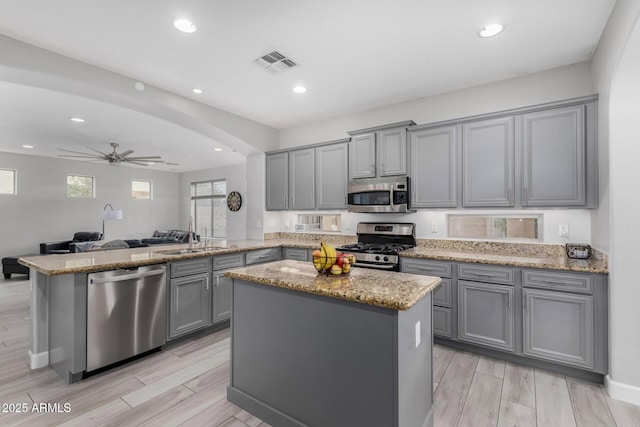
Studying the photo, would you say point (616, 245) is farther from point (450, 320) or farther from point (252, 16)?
point (252, 16)

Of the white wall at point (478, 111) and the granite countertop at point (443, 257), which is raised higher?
the white wall at point (478, 111)

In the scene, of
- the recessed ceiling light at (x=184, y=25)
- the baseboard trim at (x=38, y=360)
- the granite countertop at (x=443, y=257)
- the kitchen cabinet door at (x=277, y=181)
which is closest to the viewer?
the recessed ceiling light at (x=184, y=25)

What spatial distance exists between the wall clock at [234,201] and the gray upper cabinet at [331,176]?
5.33 meters

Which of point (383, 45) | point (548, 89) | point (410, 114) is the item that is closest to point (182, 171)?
point (410, 114)

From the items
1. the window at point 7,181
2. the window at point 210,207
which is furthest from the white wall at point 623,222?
the window at point 7,181

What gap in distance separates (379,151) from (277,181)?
178cm

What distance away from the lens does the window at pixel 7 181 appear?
7.23 meters

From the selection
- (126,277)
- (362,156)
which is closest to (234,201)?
(362,156)

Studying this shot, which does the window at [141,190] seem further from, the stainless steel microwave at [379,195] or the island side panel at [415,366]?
the island side panel at [415,366]

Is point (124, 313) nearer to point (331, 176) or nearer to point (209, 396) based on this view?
point (209, 396)

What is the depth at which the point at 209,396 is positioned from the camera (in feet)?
7.52

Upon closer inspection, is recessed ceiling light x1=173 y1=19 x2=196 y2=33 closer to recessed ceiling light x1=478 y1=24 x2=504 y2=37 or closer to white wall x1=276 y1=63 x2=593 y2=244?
recessed ceiling light x1=478 y1=24 x2=504 y2=37

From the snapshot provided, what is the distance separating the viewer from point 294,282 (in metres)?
1.83

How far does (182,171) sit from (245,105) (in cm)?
753
